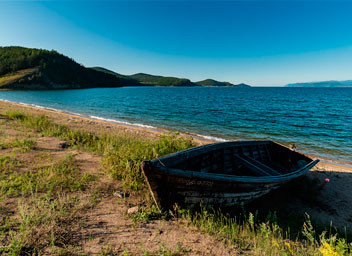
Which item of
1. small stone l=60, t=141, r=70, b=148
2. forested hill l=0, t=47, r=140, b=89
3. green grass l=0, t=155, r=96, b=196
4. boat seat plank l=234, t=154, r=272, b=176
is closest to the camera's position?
green grass l=0, t=155, r=96, b=196

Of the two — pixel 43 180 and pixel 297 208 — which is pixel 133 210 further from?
pixel 297 208

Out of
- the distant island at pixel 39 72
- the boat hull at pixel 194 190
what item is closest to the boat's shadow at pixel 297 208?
the boat hull at pixel 194 190

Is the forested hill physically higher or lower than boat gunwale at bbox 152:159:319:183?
higher

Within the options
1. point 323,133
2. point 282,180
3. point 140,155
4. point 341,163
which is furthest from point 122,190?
point 323,133

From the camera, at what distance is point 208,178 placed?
3859 millimetres

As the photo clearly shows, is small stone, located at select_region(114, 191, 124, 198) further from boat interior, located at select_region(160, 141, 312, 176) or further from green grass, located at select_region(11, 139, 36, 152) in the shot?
green grass, located at select_region(11, 139, 36, 152)

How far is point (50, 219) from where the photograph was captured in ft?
11.0

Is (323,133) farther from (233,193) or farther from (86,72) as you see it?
(86,72)

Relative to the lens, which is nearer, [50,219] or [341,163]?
[50,219]

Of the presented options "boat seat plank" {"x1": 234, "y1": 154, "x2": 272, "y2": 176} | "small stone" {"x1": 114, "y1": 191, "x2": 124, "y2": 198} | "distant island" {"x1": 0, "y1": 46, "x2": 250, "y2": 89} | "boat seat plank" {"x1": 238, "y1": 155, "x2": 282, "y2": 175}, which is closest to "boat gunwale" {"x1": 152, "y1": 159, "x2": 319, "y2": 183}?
"boat seat plank" {"x1": 234, "y1": 154, "x2": 272, "y2": 176}

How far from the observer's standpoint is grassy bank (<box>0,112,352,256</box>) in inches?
117

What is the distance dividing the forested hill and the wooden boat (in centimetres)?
11862

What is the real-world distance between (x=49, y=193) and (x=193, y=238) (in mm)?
3802

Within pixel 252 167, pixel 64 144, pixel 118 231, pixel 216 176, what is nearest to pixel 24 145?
pixel 64 144
